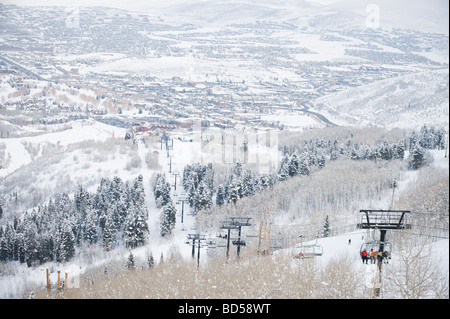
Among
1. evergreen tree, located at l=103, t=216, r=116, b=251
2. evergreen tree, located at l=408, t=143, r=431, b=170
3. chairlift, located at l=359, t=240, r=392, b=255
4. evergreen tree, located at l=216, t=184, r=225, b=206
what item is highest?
chairlift, located at l=359, t=240, r=392, b=255

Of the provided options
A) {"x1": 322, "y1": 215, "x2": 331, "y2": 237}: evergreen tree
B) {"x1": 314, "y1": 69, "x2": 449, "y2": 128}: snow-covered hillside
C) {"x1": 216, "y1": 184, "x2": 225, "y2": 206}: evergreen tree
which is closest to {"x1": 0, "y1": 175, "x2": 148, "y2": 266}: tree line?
{"x1": 216, "y1": 184, "x2": 225, "y2": 206}: evergreen tree

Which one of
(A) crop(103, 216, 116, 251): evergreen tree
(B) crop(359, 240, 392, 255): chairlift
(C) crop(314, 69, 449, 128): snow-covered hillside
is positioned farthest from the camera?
(C) crop(314, 69, 449, 128): snow-covered hillside

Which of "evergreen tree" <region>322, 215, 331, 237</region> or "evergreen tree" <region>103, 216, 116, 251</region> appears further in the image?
"evergreen tree" <region>103, 216, 116, 251</region>

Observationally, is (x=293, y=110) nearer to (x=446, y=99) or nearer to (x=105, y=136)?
(x=446, y=99)

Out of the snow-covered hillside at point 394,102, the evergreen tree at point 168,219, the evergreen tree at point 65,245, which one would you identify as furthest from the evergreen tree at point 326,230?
the snow-covered hillside at point 394,102

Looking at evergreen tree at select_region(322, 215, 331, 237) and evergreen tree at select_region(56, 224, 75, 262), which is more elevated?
evergreen tree at select_region(322, 215, 331, 237)

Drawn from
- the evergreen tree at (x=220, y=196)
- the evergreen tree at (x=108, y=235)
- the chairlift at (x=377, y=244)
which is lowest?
the evergreen tree at (x=108, y=235)

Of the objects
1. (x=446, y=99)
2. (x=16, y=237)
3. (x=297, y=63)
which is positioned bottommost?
(x=16, y=237)

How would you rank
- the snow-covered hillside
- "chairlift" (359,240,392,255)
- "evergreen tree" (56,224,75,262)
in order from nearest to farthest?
"chairlift" (359,240,392,255) → "evergreen tree" (56,224,75,262) → the snow-covered hillside

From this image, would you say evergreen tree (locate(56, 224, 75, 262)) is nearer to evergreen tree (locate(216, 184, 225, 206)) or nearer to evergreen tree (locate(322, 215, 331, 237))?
evergreen tree (locate(216, 184, 225, 206))

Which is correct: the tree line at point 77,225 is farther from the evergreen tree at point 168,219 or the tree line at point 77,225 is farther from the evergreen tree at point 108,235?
the evergreen tree at point 168,219
